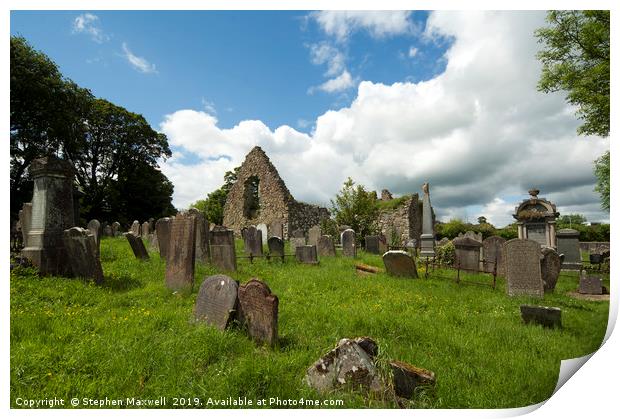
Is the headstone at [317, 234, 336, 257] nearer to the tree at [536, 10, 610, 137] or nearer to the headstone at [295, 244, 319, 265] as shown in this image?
the headstone at [295, 244, 319, 265]

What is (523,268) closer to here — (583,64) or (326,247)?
(583,64)

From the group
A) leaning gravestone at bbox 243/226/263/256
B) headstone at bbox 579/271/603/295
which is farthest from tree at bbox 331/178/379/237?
headstone at bbox 579/271/603/295

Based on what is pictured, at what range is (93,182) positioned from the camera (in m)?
6.31

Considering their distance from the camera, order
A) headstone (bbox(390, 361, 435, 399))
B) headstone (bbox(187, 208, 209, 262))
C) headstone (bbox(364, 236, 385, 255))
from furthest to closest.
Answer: headstone (bbox(364, 236, 385, 255))
headstone (bbox(187, 208, 209, 262))
headstone (bbox(390, 361, 435, 399))

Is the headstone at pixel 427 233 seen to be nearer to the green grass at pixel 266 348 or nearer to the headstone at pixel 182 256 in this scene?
the green grass at pixel 266 348

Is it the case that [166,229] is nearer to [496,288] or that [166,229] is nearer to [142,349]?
[142,349]

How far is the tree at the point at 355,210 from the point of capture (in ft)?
51.7

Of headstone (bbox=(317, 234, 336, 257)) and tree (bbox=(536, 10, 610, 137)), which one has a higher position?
tree (bbox=(536, 10, 610, 137))

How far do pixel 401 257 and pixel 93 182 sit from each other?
6.61 meters

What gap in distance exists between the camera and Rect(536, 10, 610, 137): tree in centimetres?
348

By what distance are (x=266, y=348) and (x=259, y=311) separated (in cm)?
37

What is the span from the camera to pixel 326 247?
11258mm

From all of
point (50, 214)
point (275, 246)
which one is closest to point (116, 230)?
point (275, 246)

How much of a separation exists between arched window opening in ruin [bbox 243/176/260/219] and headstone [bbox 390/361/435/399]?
16.4 meters
